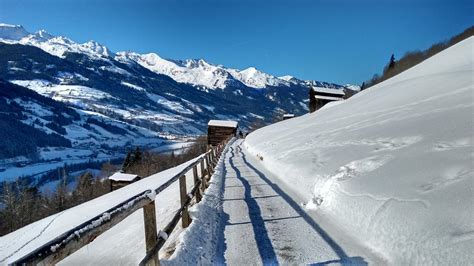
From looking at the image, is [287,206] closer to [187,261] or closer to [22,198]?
[187,261]

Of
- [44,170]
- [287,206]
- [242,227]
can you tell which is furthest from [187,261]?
[44,170]

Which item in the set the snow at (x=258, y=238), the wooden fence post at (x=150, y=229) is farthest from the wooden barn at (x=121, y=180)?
the wooden fence post at (x=150, y=229)

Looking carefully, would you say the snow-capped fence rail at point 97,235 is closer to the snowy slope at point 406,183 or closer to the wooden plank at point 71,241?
the wooden plank at point 71,241

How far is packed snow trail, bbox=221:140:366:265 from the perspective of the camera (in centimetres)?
613

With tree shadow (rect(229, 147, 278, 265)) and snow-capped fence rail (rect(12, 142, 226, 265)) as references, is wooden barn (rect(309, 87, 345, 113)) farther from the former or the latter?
snow-capped fence rail (rect(12, 142, 226, 265))

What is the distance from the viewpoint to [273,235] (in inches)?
289

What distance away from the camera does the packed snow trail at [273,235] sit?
613 cm

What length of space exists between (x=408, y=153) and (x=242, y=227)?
4.70 m

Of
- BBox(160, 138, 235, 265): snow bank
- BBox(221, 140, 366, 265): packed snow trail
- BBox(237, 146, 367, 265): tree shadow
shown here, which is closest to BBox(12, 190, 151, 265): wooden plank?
BBox(160, 138, 235, 265): snow bank

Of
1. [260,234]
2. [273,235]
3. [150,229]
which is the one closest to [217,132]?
[260,234]

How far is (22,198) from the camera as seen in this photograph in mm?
59938

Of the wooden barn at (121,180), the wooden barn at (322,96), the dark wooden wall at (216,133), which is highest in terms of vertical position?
the wooden barn at (322,96)

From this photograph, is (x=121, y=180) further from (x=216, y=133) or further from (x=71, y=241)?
(x=71, y=241)

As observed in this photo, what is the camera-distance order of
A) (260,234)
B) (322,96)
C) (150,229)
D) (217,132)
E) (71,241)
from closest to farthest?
(71,241), (150,229), (260,234), (322,96), (217,132)
